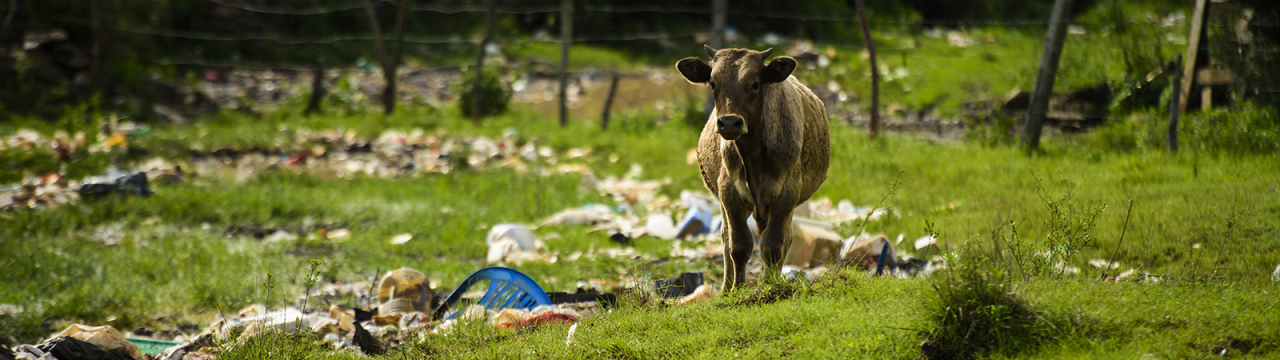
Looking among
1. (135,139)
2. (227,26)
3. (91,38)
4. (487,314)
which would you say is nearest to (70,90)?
(91,38)

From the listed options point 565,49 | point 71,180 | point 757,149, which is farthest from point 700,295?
point 565,49

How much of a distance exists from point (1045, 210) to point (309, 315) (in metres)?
4.69

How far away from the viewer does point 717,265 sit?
5.86m

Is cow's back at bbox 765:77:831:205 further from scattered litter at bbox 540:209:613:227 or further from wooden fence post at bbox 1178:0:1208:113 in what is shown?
wooden fence post at bbox 1178:0:1208:113

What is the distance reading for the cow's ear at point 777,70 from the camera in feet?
11.9

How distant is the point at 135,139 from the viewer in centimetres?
1155

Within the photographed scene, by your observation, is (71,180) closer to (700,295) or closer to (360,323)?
(360,323)

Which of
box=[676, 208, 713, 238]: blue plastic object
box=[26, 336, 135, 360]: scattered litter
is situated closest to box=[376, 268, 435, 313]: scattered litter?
box=[26, 336, 135, 360]: scattered litter

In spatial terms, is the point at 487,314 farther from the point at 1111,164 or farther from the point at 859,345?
the point at 1111,164

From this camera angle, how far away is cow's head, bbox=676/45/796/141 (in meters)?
3.58

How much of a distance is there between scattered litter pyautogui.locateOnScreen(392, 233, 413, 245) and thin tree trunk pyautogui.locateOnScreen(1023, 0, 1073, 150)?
225 inches

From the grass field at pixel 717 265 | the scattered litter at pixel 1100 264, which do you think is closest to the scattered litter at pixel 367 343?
the grass field at pixel 717 265

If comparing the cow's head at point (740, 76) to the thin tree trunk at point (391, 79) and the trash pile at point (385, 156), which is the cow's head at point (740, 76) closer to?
the trash pile at point (385, 156)

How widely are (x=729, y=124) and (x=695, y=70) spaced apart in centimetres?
53
